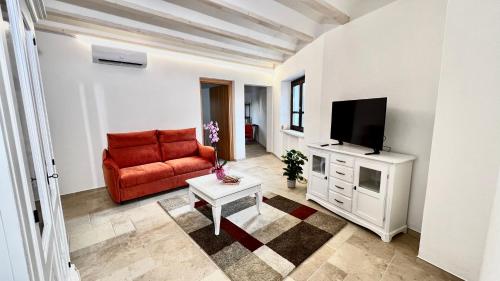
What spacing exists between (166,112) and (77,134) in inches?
55.6

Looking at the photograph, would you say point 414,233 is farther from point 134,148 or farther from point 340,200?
point 134,148

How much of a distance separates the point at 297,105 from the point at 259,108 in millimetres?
2683

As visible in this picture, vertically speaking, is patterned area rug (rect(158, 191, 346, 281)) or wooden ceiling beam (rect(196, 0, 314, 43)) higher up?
wooden ceiling beam (rect(196, 0, 314, 43))

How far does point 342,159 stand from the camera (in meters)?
2.42

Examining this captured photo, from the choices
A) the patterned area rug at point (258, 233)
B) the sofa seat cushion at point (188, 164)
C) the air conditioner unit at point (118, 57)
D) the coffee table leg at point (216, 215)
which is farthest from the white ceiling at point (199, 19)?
the patterned area rug at point (258, 233)

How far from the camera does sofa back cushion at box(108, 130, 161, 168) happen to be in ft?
10.7

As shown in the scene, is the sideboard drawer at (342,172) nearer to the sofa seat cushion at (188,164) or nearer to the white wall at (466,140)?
the white wall at (466,140)

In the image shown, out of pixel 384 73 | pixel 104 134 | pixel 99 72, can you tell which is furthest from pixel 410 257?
pixel 99 72

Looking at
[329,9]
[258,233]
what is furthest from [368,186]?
[329,9]

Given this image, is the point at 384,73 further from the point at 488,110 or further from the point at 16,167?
the point at 16,167

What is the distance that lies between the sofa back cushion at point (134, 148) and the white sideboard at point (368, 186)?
2.68 m

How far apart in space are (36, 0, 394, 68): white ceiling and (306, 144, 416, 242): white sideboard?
1724mm

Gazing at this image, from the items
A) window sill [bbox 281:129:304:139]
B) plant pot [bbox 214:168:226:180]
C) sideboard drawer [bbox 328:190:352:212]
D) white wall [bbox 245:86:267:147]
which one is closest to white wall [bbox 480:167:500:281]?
sideboard drawer [bbox 328:190:352:212]

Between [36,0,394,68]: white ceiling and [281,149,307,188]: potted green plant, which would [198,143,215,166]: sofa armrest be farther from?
[36,0,394,68]: white ceiling
